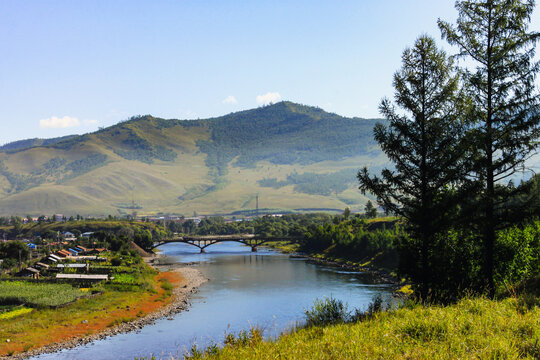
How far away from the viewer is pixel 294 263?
144 metres

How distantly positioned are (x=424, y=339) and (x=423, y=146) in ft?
47.2

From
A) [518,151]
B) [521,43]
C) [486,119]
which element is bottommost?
[518,151]

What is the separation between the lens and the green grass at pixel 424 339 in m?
12.1

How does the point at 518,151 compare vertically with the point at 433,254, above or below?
above

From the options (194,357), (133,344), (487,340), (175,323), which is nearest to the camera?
(487,340)

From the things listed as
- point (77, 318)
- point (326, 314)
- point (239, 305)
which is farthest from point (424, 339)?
point (239, 305)

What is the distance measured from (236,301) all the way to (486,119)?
6200 cm

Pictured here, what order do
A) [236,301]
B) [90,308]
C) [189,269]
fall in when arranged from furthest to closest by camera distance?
1. [189,269]
2. [236,301]
3. [90,308]

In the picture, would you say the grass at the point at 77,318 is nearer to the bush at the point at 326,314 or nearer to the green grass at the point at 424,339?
the bush at the point at 326,314

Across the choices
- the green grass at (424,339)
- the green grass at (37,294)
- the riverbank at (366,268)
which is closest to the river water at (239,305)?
the riverbank at (366,268)

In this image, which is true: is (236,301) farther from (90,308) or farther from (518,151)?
(518,151)

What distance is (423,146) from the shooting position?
26.1m

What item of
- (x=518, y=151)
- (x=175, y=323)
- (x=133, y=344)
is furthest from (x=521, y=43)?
(x=175, y=323)

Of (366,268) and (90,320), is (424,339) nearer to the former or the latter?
(90,320)
